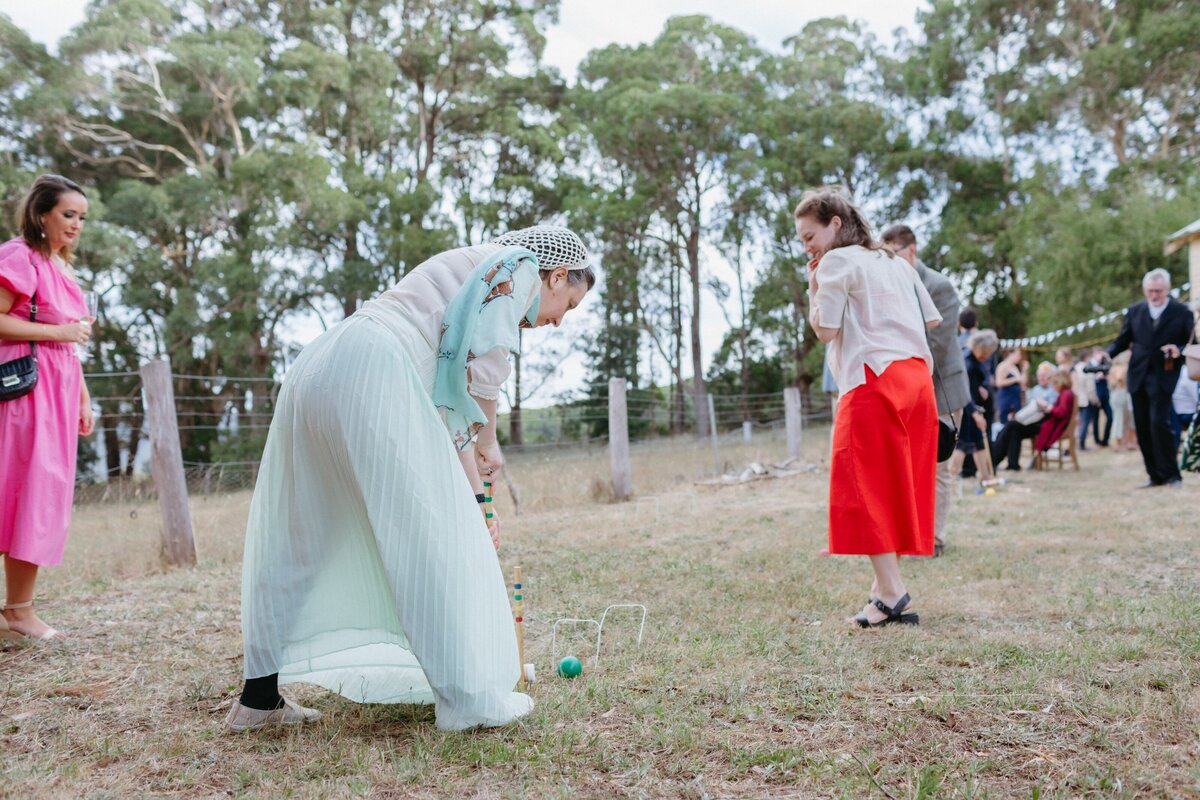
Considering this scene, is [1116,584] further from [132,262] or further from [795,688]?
[132,262]

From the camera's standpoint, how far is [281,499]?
251 centimetres

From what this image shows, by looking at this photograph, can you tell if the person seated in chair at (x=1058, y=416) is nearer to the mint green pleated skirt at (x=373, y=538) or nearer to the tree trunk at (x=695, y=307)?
the mint green pleated skirt at (x=373, y=538)

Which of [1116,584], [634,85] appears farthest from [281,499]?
[634,85]

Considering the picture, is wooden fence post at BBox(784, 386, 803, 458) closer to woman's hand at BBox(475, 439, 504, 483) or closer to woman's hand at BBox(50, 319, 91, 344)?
woman's hand at BBox(50, 319, 91, 344)

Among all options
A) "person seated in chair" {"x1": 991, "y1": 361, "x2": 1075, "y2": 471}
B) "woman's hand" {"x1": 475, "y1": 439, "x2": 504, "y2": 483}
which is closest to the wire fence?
"person seated in chair" {"x1": 991, "y1": 361, "x2": 1075, "y2": 471}

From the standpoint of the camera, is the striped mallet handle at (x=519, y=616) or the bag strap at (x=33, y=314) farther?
the bag strap at (x=33, y=314)

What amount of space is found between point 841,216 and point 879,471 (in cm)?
114

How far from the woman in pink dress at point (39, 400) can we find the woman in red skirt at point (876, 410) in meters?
3.27

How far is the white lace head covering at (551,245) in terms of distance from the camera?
8.79 ft

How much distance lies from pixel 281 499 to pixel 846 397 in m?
2.40

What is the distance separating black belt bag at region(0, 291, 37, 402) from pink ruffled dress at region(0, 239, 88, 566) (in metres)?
0.02

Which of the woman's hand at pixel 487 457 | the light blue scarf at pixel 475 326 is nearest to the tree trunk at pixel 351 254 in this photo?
the woman's hand at pixel 487 457

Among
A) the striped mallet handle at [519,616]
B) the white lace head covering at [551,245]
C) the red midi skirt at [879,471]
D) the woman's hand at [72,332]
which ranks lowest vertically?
the striped mallet handle at [519,616]

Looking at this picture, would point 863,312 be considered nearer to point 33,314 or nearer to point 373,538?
point 373,538
